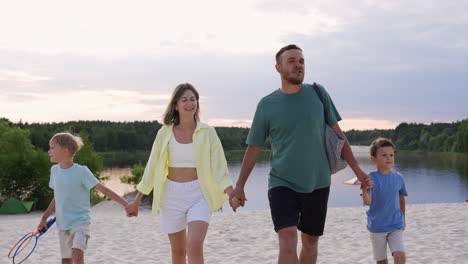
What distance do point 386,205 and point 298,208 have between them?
1.09 meters

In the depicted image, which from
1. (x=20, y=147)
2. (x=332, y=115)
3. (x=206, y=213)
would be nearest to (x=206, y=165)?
(x=206, y=213)

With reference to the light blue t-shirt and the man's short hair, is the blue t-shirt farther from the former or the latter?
the light blue t-shirt

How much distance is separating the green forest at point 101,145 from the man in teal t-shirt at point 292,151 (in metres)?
36.5

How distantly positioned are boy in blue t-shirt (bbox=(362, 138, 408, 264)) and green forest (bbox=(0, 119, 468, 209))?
36.4m

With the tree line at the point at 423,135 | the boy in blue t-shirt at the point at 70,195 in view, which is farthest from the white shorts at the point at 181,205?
the tree line at the point at 423,135

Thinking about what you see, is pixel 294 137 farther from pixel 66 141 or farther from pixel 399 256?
pixel 66 141

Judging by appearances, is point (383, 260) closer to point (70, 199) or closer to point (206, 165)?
point (206, 165)

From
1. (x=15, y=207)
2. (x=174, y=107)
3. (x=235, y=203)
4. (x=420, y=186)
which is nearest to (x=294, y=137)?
(x=235, y=203)

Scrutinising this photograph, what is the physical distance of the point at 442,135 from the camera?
15450 cm

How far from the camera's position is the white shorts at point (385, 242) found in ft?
17.1

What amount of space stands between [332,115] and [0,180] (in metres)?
40.0

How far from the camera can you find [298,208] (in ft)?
15.5

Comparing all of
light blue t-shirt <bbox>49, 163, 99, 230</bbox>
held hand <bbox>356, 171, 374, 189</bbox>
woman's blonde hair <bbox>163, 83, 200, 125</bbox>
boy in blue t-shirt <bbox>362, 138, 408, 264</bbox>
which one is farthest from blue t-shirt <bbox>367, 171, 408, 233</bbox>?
light blue t-shirt <bbox>49, 163, 99, 230</bbox>

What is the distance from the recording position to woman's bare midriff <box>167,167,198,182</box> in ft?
16.4
